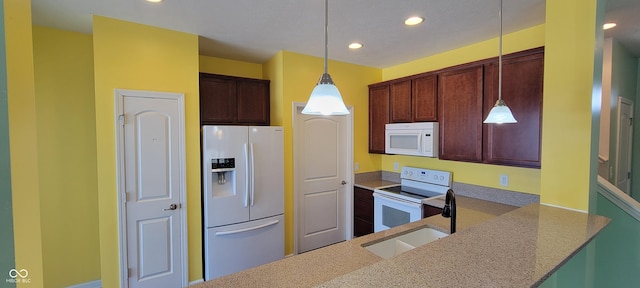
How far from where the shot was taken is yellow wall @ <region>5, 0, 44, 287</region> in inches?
21.2

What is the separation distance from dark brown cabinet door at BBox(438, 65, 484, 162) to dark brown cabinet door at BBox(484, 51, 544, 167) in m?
0.09

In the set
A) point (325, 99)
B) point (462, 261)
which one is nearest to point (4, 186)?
point (325, 99)

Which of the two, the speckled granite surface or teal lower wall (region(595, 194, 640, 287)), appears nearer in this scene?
the speckled granite surface

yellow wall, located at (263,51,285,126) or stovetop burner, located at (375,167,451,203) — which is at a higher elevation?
yellow wall, located at (263,51,285,126)

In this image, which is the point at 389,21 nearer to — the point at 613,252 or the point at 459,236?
the point at 459,236

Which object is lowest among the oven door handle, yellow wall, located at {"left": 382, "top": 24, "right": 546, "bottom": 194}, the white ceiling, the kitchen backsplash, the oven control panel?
the oven door handle

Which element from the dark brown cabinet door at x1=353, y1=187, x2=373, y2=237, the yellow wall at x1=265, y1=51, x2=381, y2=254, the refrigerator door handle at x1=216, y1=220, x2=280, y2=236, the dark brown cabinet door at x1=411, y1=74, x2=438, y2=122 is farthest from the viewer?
the dark brown cabinet door at x1=353, y1=187, x2=373, y2=237

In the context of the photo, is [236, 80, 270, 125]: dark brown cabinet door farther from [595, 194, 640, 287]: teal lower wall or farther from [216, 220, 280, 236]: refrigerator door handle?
[595, 194, 640, 287]: teal lower wall

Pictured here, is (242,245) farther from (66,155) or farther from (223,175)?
(66,155)

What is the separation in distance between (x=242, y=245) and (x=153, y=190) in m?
1.01

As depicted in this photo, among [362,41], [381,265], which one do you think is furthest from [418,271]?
[362,41]

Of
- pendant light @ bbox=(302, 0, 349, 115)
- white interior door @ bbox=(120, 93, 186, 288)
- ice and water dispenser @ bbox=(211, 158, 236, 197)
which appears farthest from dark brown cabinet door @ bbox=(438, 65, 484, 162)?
white interior door @ bbox=(120, 93, 186, 288)

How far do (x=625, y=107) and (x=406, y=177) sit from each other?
109 inches

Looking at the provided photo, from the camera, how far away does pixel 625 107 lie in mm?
3303
